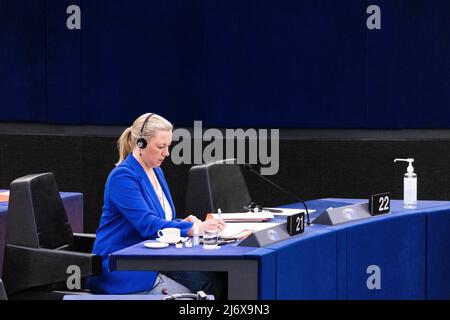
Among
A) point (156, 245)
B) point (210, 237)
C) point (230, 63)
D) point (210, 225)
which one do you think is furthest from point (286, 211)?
point (230, 63)

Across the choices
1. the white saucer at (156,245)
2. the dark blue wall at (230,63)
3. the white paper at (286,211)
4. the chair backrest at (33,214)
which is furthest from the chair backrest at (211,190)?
the dark blue wall at (230,63)

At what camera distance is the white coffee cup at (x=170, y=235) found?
3.35m

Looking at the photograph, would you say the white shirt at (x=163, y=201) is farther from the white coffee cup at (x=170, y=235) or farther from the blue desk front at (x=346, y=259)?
the blue desk front at (x=346, y=259)

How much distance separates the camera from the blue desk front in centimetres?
313

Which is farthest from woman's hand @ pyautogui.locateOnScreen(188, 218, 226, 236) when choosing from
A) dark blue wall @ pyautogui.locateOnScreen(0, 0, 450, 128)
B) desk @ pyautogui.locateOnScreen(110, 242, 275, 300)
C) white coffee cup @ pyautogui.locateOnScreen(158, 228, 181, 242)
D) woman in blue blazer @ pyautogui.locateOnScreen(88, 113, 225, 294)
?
dark blue wall @ pyautogui.locateOnScreen(0, 0, 450, 128)

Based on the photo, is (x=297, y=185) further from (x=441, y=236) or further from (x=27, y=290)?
(x=27, y=290)

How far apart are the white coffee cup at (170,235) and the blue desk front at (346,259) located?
11cm

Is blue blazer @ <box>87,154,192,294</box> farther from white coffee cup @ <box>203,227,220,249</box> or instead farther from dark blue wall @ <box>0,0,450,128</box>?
dark blue wall @ <box>0,0,450,128</box>

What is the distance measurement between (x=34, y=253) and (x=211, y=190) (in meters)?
1.01

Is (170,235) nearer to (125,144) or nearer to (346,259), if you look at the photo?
(125,144)

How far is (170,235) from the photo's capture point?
3355 mm

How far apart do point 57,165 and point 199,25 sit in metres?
1.41

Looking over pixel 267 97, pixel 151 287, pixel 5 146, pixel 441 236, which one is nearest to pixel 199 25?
pixel 267 97

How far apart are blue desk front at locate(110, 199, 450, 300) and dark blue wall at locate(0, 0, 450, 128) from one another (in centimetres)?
148
